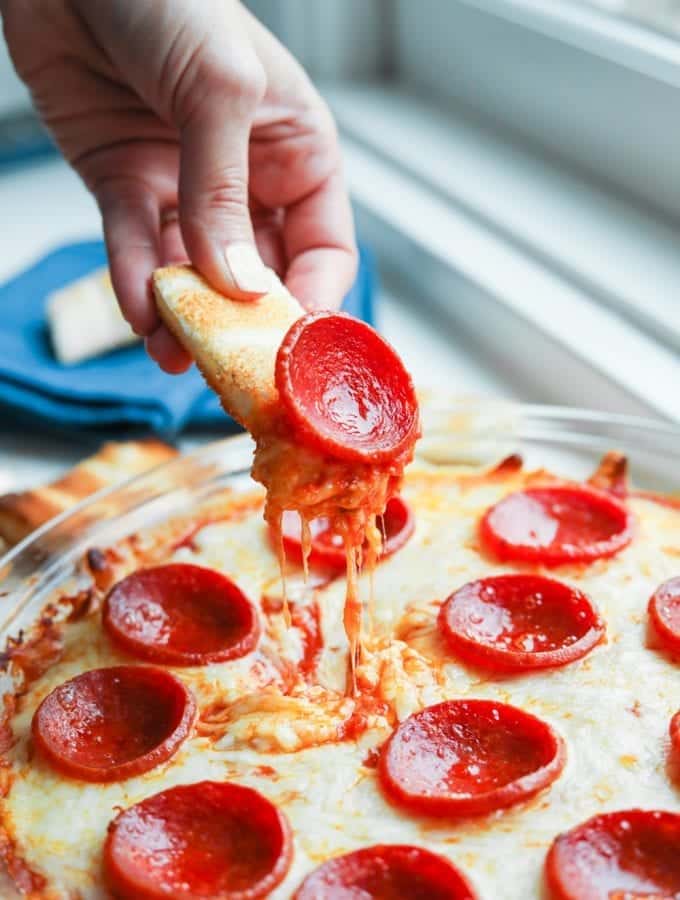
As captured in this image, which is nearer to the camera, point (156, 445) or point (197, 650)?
point (197, 650)

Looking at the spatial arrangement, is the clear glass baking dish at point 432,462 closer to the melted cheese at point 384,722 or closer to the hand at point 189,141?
the melted cheese at point 384,722

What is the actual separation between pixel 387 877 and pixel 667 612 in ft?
2.08

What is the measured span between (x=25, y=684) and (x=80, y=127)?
122 cm

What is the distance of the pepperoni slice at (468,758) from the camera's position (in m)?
1.55

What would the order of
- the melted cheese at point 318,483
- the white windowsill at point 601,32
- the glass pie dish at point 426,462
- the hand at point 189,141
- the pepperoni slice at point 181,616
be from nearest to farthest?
1. the melted cheese at point 318,483
2. the pepperoni slice at point 181,616
3. the hand at point 189,141
4. the glass pie dish at point 426,462
5. the white windowsill at point 601,32

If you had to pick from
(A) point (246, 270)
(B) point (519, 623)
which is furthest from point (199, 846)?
(A) point (246, 270)

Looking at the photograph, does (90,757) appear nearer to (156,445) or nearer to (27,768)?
(27,768)

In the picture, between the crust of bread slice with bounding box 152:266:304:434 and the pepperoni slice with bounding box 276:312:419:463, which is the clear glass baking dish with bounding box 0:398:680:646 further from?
the pepperoni slice with bounding box 276:312:419:463

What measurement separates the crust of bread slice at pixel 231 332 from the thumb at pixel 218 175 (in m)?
Result: 0.04

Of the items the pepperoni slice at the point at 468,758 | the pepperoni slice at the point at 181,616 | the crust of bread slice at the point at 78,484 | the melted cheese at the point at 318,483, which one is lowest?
the crust of bread slice at the point at 78,484

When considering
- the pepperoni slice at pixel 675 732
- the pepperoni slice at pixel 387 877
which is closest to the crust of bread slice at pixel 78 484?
the pepperoni slice at pixel 387 877

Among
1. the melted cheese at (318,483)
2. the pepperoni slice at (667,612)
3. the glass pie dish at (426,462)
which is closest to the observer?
the melted cheese at (318,483)

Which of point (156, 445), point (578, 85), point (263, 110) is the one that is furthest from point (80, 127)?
point (578, 85)

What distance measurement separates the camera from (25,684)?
1925 millimetres
